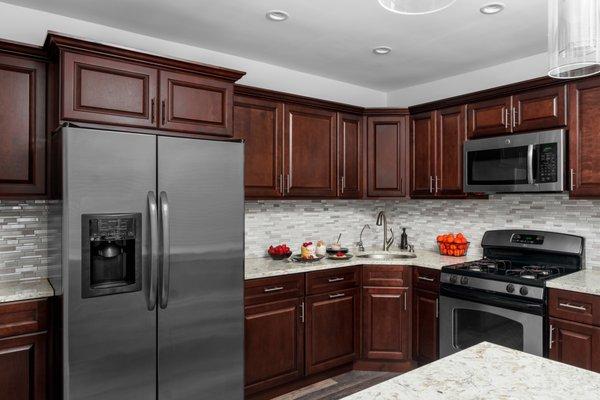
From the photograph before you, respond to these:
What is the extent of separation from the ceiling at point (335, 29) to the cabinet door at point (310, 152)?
49 centimetres

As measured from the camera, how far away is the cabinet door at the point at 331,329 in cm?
317

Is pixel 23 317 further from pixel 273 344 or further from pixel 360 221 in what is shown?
pixel 360 221

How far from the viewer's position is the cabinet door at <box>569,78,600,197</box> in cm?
271

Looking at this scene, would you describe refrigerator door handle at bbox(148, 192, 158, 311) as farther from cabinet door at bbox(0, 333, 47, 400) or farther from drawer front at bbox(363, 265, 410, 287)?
drawer front at bbox(363, 265, 410, 287)

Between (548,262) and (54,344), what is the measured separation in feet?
10.9

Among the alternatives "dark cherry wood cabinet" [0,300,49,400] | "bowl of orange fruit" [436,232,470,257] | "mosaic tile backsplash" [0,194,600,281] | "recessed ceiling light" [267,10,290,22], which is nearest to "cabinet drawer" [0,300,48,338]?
"dark cherry wood cabinet" [0,300,49,400]

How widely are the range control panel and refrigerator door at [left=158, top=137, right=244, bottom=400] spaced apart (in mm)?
2229

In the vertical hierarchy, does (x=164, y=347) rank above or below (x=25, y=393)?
above

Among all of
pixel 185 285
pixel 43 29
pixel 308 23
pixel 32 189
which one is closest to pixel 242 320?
pixel 185 285

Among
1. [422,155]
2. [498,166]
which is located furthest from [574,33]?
[422,155]

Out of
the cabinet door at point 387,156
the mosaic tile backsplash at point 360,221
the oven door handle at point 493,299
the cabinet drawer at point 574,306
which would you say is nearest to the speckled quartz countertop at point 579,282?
the cabinet drawer at point 574,306

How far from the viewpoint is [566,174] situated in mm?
2836

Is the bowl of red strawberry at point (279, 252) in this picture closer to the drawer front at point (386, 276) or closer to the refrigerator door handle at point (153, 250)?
the drawer front at point (386, 276)

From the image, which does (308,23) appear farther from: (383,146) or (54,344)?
(54,344)
